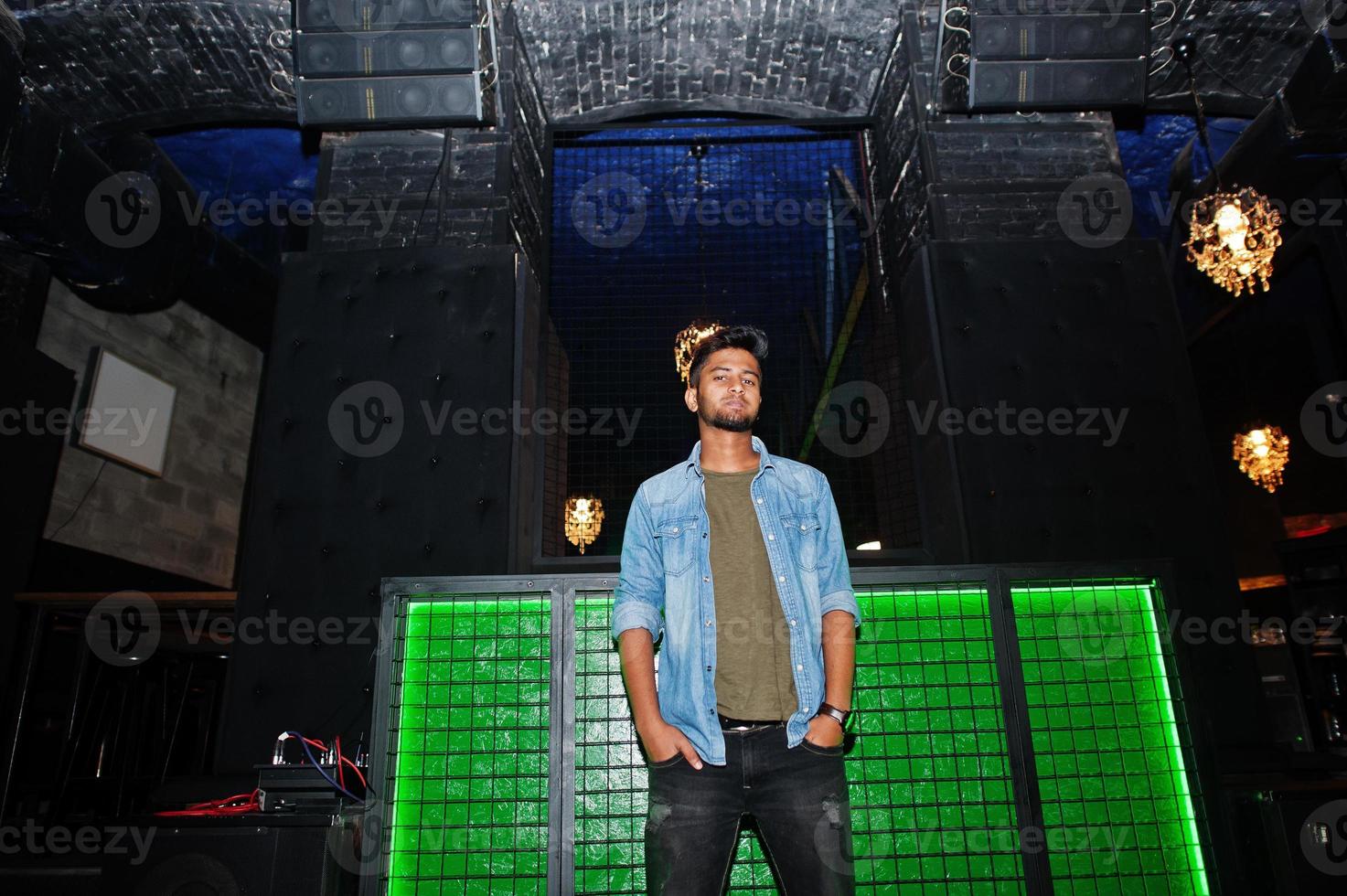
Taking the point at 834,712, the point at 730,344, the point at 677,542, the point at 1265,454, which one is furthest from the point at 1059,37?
the point at 1265,454

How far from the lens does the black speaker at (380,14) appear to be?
440 centimetres

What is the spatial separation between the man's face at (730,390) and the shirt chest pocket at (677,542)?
11.4 inches

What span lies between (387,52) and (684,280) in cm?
244

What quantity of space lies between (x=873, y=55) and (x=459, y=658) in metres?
4.75

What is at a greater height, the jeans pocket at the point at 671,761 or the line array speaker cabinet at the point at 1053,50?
the line array speaker cabinet at the point at 1053,50

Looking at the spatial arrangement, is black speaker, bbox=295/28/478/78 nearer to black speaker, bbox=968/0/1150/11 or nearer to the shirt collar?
black speaker, bbox=968/0/1150/11

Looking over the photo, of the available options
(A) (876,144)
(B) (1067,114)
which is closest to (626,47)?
(A) (876,144)

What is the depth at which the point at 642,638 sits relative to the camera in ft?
6.86

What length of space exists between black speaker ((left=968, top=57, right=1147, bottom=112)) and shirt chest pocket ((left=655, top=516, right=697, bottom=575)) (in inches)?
141

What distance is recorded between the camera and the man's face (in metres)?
2.29

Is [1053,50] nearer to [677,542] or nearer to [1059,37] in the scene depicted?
[1059,37]

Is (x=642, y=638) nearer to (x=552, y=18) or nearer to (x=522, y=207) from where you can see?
(x=522, y=207)

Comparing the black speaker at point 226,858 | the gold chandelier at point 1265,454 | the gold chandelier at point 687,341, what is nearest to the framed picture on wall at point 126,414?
the gold chandelier at point 687,341

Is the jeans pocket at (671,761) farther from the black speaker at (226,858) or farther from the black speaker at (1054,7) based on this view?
the black speaker at (1054,7)
